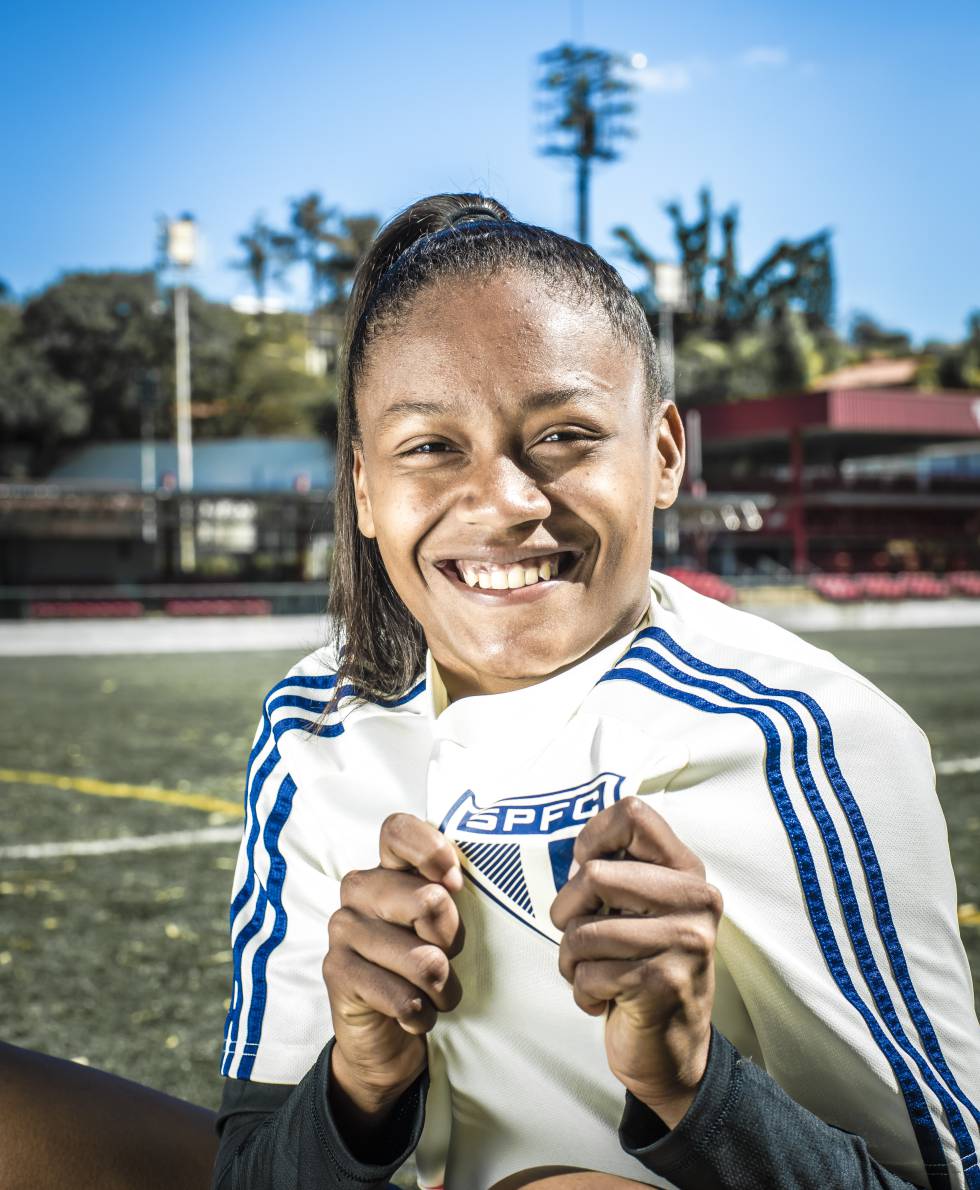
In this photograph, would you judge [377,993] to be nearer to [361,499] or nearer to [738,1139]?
[738,1139]

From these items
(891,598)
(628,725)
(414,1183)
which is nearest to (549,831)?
(628,725)

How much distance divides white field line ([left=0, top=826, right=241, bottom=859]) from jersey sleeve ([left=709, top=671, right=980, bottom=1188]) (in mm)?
4949

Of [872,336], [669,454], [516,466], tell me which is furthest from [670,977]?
A: [872,336]

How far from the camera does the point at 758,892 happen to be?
1.24 m

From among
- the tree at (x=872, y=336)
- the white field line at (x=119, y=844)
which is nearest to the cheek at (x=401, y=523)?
the white field line at (x=119, y=844)

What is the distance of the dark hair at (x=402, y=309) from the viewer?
1.42m

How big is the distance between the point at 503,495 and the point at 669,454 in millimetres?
312

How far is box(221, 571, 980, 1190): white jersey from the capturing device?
4.02ft

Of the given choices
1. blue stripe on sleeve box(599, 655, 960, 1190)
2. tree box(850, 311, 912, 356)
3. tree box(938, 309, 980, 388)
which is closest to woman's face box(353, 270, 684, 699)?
blue stripe on sleeve box(599, 655, 960, 1190)

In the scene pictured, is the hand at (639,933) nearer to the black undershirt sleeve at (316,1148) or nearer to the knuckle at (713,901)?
the knuckle at (713,901)

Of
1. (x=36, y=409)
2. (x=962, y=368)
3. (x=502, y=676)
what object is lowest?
(x=502, y=676)

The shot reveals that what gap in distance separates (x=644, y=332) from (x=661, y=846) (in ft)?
2.20

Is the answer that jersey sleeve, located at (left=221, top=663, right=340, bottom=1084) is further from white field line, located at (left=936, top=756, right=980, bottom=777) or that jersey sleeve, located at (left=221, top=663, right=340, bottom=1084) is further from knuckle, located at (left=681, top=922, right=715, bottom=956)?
white field line, located at (left=936, top=756, right=980, bottom=777)

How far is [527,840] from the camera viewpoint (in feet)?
4.09
